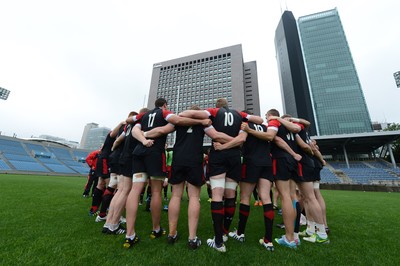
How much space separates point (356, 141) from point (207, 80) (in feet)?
198

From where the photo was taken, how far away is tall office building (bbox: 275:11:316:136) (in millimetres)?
79137

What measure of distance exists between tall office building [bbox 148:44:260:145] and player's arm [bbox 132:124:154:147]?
67.5m

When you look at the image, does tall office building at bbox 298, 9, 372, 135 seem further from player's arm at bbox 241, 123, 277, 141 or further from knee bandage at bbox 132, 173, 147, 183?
knee bandage at bbox 132, 173, 147, 183

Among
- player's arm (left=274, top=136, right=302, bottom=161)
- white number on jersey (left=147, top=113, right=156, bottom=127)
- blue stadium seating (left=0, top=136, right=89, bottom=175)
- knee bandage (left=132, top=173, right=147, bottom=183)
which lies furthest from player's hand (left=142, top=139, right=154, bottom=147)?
blue stadium seating (left=0, top=136, right=89, bottom=175)

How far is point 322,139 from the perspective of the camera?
3030 cm

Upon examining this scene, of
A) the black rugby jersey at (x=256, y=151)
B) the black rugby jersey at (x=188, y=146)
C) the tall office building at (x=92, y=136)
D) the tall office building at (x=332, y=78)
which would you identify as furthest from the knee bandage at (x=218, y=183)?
the tall office building at (x=92, y=136)

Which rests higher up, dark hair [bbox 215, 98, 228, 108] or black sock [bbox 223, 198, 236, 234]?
dark hair [bbox 215, 98, 228, 108]

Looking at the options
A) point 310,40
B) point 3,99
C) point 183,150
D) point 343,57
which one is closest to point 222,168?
point 183,150

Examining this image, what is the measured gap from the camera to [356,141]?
102 ft

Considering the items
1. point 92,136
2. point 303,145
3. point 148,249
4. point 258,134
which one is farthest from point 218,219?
point 92,136

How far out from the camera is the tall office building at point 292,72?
7914cm

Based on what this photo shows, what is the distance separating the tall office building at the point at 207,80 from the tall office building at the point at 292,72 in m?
19.6

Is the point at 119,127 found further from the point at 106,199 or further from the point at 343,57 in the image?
the point at 343,57

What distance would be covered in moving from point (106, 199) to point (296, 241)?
140 inches
